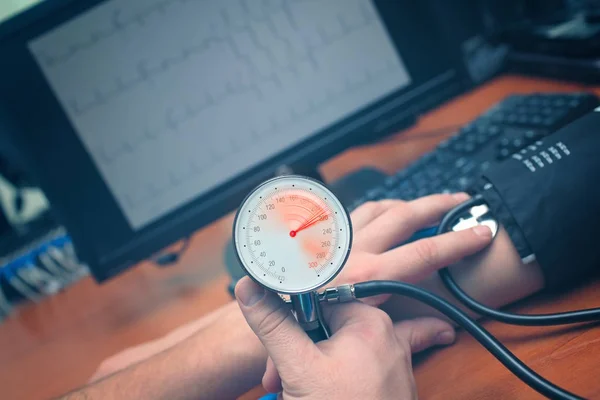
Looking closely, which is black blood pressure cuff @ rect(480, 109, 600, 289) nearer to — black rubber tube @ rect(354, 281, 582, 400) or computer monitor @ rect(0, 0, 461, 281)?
black rubber tube @ rect(354, 281, 582, 400)

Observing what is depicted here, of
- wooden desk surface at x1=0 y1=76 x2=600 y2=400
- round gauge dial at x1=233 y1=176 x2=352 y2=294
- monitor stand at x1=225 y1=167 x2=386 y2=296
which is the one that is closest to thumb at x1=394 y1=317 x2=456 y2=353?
wooden desk surface at x1=0 y1=76 x2=600 y2=400

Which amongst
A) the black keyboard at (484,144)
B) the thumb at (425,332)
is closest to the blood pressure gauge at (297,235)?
the thumb at (425,332)

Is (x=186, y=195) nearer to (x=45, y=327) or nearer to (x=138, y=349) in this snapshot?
(x=138, y=349)

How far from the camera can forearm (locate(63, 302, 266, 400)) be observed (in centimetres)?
54

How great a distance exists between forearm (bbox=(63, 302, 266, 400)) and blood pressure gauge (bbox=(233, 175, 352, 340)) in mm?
148

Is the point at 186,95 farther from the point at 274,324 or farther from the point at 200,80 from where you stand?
the point at 274,324

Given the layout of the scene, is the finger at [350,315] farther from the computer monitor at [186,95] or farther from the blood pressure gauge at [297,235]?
the computer monitor at [186,95]

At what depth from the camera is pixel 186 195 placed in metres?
0.75

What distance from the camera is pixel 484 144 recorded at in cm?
72

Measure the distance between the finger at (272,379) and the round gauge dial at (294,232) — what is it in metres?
0.09

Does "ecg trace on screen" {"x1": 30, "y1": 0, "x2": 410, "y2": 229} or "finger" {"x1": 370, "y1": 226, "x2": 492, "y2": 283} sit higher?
"ecg trace on screen" {"x1": 30, "y1": 0, "x2": 410, "y2": 229}

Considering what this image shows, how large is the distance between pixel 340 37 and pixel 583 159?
39cm

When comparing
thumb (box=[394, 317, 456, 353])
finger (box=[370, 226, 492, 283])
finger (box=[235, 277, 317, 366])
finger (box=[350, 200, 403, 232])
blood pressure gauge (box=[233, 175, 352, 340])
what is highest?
blood pressure gauge (box=[233, 175, 352, 340])

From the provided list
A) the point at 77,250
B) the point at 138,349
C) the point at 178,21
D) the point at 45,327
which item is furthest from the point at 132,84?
the point at 45,327
